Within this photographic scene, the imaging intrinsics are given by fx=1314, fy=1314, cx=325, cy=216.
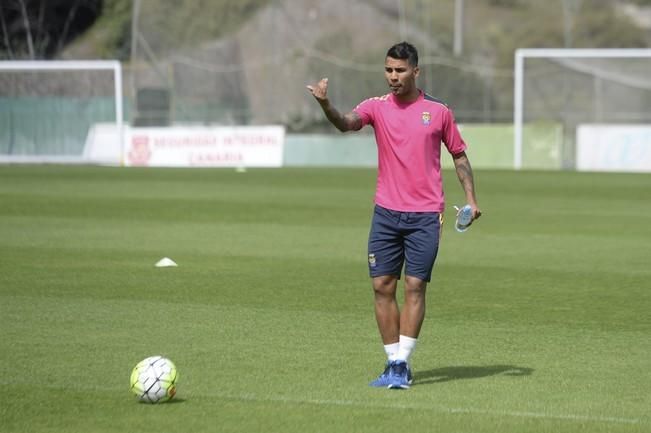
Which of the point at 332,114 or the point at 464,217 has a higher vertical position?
the point at 332,114

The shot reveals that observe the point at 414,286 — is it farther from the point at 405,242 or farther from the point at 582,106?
the point at 582,106

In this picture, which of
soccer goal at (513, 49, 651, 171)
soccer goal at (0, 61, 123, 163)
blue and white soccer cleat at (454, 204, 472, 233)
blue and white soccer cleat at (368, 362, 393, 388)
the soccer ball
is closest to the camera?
the soccer ball

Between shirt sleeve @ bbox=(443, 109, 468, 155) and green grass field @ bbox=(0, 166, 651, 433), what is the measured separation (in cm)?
146

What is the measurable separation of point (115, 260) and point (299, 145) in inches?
871

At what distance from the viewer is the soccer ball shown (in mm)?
7438

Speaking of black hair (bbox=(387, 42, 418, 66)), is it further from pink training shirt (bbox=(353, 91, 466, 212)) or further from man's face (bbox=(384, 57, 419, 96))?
pink training shirt (bbox=(353, 91, 466, 212))

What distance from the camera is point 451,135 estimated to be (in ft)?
26.9

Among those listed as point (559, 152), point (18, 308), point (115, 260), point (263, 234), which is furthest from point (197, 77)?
point (18, 308)

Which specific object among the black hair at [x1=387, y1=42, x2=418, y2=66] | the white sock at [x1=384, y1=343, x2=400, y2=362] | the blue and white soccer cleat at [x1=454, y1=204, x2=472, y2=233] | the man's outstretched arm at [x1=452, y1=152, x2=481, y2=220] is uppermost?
the black hair at [x1=387, y1=42, x2=418, y2=66]

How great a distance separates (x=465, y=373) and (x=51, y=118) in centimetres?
2989

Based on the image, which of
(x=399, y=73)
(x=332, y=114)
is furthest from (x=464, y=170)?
(x=332, y=114)

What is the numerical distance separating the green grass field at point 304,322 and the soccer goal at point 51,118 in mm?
14177

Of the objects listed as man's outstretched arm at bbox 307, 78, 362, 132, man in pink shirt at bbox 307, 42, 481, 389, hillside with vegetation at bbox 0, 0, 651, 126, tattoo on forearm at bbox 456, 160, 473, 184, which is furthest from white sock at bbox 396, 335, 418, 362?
hillside with vegetation at bbox 0, 0, 651, 126

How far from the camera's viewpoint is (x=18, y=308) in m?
→ 11.1
